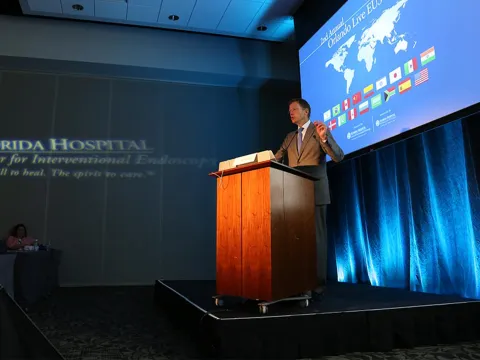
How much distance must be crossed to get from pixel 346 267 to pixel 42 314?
8.92ft

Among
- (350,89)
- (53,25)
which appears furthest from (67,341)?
(53,25)

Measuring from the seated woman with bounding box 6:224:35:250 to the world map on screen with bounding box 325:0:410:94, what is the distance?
4.16 metres

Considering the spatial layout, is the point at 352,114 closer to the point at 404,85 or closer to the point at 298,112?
the point at 404,85

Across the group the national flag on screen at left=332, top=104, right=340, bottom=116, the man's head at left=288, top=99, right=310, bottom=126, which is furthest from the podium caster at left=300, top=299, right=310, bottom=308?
the national flag on screen at left=332, top=104, right=340, bottom=116

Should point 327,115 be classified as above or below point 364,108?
above

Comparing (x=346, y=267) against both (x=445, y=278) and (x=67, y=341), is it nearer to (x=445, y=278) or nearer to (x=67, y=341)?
(x=445, y=278)

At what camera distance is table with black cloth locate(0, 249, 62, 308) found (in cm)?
324

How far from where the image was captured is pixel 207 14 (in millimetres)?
4793

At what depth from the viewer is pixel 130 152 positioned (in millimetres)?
5430

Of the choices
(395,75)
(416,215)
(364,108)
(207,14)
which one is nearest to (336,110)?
(364,108)

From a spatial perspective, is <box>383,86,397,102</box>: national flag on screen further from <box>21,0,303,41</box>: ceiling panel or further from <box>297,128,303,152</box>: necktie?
<box>21,0,303,41</box>: ceiling panel

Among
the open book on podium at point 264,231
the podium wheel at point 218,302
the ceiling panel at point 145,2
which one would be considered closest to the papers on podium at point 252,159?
the open book on podium at point 264,231

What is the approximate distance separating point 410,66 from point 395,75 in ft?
0.47

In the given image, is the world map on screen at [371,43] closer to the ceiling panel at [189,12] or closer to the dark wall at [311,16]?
the dark wall at [311,16]
